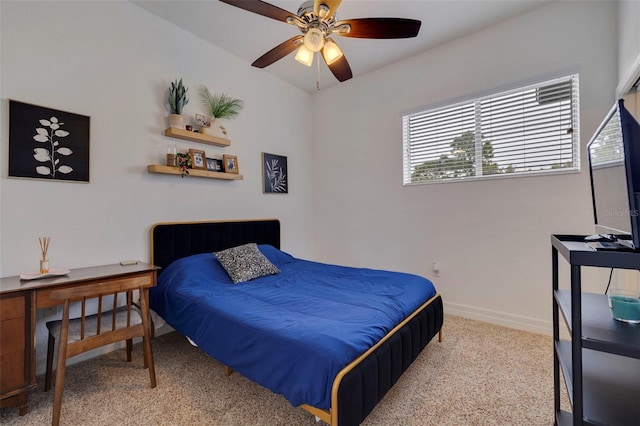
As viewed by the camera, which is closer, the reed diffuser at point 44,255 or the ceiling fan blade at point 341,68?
the reed diffuser at point 44,255

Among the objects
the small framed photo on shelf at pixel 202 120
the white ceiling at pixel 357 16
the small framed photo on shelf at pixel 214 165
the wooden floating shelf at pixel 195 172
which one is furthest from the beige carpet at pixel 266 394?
the white ceiling at pixel 357 16

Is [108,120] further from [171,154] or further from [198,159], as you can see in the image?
[198,159]

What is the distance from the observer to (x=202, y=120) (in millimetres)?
3004

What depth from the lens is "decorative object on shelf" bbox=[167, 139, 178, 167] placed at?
9.12ft

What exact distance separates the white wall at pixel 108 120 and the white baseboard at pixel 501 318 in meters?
2.77

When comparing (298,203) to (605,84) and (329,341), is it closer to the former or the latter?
(329,341)

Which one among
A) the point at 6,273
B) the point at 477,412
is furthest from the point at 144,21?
the point at 477,412

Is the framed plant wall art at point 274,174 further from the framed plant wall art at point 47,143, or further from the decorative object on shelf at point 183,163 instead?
the framed plant wall art at point 47,143

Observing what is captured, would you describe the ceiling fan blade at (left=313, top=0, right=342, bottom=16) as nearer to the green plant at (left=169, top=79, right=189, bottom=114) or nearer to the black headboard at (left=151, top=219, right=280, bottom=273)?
the green plant at (left=169, top=79, right=189, bottom=114)

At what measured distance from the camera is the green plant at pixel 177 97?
2789 mm

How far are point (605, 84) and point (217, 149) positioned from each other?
3746mm

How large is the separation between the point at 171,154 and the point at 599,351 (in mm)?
3257

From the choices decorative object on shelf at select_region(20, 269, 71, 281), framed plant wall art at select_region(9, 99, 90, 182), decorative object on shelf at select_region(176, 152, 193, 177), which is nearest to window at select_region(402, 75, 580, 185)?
decorative object on shelf at select_region(176, 152, 193, 177)

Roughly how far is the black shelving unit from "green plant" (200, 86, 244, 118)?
3145mm
